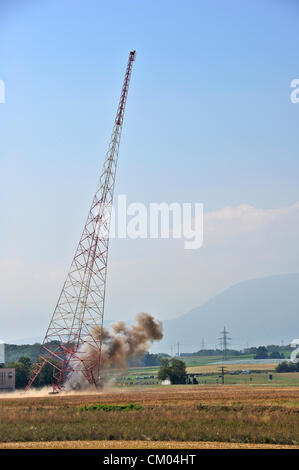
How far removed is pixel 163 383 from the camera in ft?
433

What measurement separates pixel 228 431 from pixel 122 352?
81164mm

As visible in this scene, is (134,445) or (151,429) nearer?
(134,445)

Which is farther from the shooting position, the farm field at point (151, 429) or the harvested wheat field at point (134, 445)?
the farm field at point (151, 429)

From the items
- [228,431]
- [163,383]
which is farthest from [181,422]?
[163,383]

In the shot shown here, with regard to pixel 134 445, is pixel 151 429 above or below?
above

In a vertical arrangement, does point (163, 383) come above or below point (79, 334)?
below

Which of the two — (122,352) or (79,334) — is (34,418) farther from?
(122,352)

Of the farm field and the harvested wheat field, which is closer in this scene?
the harvested wheat field

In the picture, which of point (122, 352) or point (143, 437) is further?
point (122, 352)

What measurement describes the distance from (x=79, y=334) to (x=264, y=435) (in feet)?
218

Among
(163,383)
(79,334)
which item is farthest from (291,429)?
(163,383)
